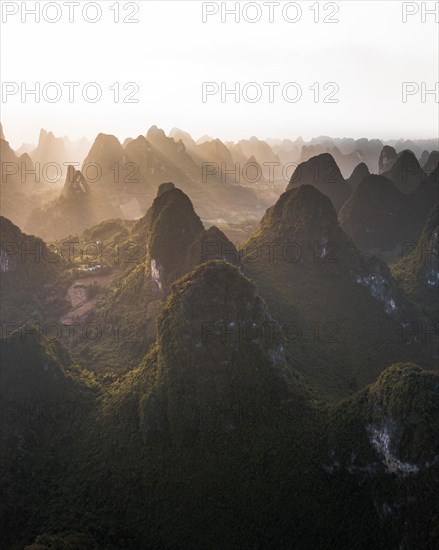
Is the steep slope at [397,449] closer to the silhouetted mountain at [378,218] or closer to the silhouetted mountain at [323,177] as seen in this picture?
the silhouetted mountain at [378,218]

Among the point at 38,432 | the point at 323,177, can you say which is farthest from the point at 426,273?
the point at 38,432

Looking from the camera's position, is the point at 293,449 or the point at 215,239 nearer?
the point at 293,449

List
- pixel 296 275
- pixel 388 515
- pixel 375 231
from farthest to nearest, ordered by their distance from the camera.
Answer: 1. pixel 375 231
2. pixel 296 275
3. pixel 388 515

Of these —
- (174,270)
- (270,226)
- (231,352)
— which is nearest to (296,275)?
(270,226)

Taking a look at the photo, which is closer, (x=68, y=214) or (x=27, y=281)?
(x=27, y=281)

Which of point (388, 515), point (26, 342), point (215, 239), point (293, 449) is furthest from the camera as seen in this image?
point (215, 239)

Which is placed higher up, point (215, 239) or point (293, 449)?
point (215, 239)

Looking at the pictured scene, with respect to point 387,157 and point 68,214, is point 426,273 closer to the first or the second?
point 68,214

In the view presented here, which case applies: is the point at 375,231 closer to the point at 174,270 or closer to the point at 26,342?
the point at 174,270
